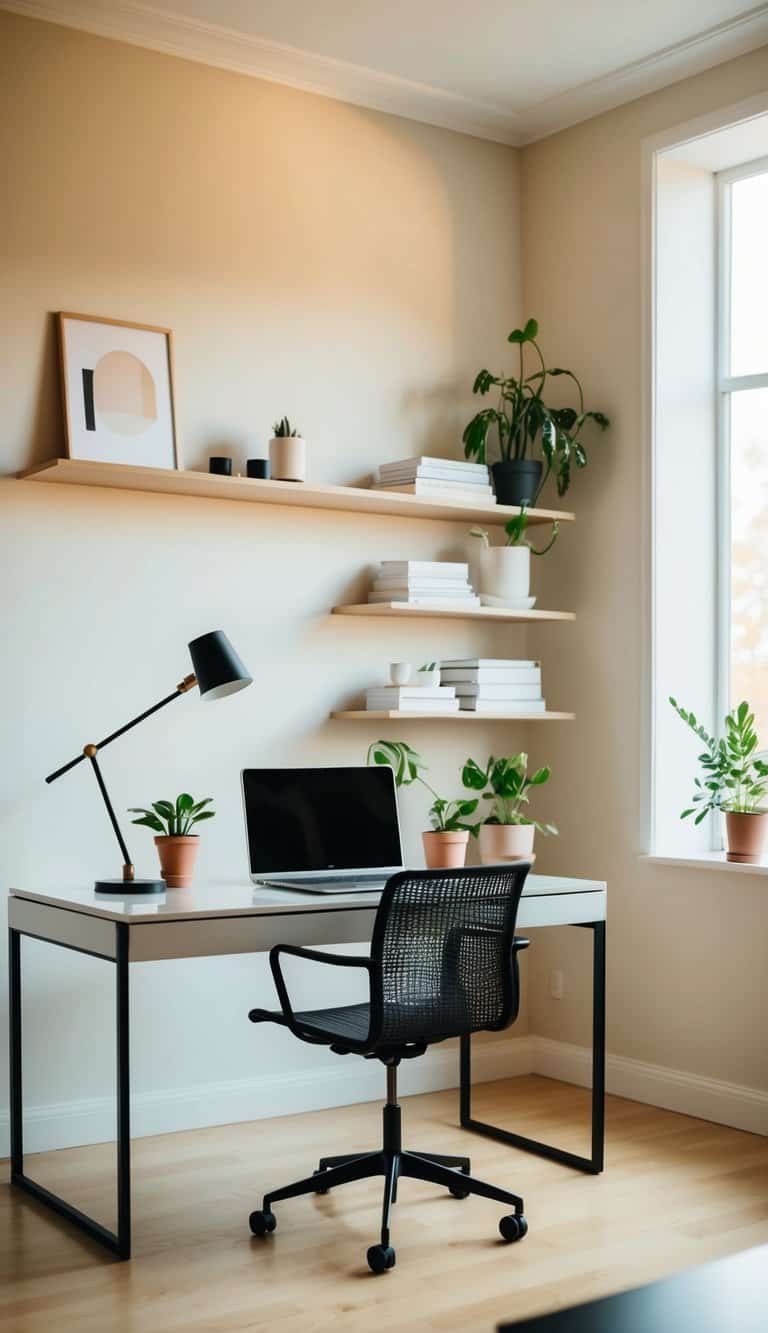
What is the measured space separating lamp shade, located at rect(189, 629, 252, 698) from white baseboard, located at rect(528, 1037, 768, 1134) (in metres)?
1.84

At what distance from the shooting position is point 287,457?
12.9 ft

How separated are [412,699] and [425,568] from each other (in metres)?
0.41

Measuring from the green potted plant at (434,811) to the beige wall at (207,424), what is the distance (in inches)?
3.0

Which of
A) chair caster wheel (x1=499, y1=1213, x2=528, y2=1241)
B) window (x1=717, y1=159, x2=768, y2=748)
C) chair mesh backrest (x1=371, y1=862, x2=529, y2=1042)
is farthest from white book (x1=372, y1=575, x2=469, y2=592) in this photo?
chair caster wheel (x1=499, y1=1213, x2=528, y2=1241)

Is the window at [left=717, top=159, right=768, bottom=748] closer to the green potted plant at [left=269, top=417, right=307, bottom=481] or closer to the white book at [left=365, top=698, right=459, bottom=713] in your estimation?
the white book at [left=365, top=698, right=459, bottom=713]

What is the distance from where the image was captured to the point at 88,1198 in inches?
129

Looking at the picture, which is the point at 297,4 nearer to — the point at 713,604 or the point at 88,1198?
the point at 713,604

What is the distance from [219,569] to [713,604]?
1.57 metres

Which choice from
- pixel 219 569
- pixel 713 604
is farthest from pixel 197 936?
pixel 713 604

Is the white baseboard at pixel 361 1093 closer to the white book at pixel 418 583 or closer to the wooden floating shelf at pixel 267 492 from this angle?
the white book at pixel 418 583

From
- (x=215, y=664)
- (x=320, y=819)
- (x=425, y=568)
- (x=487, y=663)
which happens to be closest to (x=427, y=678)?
(x=487, y=663)

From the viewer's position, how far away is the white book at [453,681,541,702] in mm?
4250

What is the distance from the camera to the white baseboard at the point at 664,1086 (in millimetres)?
3885

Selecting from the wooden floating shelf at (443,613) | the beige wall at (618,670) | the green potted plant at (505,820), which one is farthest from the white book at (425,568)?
the green potted plant at (505,820)
